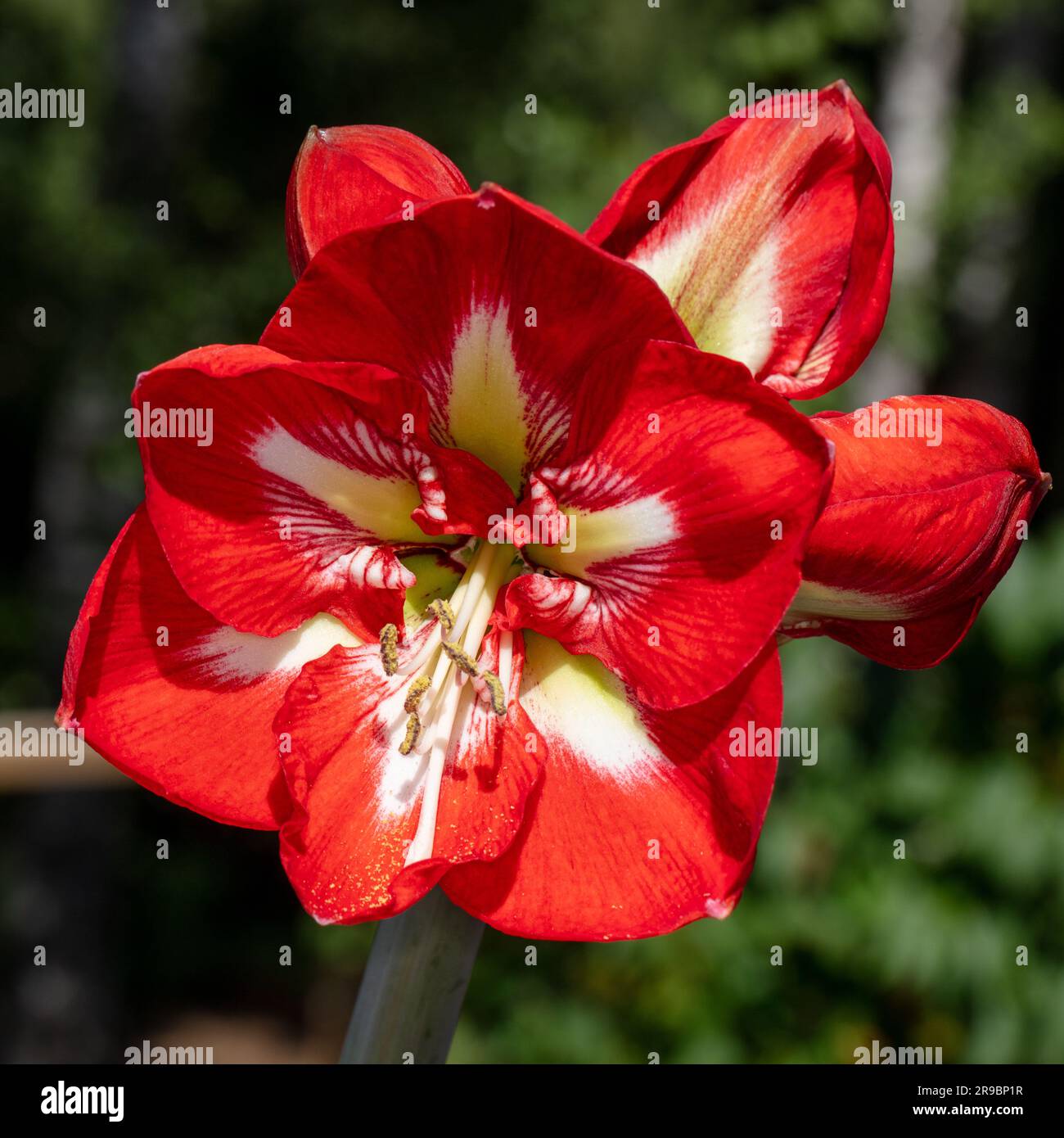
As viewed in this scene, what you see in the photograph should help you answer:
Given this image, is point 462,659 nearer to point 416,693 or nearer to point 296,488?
point 416,693

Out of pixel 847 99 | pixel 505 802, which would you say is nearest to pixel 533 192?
pixel 847 99

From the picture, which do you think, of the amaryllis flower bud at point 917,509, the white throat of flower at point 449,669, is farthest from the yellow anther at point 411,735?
the amaryllis flower bud at point 917,509

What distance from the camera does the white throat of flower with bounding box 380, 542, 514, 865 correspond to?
0.75 metres

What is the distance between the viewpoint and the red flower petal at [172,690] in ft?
2.37

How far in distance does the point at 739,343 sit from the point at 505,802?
0.34 metres

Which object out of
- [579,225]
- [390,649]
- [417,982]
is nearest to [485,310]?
[390,649]

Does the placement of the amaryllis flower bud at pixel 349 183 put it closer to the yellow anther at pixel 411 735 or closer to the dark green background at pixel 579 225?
the yellow anther at pixel 411 735

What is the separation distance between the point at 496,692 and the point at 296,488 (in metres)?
0.19

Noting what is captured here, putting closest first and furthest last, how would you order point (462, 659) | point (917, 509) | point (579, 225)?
point (917, 509), point (462, 659), point (579, 225)

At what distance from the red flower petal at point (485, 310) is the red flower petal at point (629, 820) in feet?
0.62

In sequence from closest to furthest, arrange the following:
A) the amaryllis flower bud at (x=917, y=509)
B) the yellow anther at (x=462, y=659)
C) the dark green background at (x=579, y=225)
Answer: the amaryllis flower bud at (x=917, y=509) → the yellow anther at (x=462, y=659) → the dark green background at (x=579, y=225)

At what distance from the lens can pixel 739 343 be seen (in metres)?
0.79

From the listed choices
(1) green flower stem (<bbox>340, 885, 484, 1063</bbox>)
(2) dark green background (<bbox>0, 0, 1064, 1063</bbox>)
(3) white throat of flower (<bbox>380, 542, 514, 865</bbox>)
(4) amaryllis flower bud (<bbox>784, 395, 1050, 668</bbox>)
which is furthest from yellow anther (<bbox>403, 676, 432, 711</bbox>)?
(2) dark green background (<bbox>0, 0, 1064, 1063</bbox>)

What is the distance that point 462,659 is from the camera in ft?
2.45
